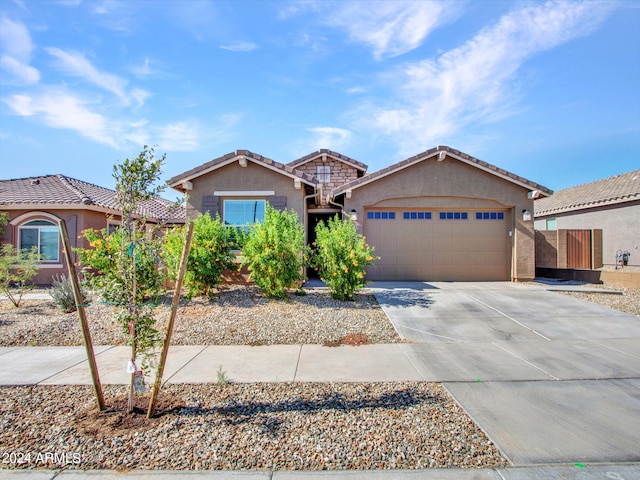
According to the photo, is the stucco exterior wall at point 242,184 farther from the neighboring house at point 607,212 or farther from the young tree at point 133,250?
the neighboring house at point 607,212

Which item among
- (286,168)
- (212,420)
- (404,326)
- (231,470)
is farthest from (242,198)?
(231,470)

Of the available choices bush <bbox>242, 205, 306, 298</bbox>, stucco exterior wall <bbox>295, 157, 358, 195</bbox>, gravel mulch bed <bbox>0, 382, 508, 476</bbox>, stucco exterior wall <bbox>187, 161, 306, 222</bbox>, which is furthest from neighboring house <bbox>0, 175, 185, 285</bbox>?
gravel mulch bed <bbox>0, 382, 508, 476</bbox>

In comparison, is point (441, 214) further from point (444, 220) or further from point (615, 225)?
point (615, 225)

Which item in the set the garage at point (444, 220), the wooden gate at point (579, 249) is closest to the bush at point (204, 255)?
the garage at point (444, 220)

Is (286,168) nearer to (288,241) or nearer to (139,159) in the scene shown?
(288,241)

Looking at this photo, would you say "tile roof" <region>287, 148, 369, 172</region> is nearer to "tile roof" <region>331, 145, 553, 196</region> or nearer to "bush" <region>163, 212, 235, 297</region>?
"tile roof" <region>331, 145, 553, 196</region>

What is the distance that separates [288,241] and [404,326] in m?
3.57

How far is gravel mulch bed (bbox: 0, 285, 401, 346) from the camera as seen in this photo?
6832 mm

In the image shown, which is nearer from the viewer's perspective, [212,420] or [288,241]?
[212,420]

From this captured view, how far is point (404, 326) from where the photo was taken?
7.38m

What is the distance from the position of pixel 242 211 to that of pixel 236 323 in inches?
211

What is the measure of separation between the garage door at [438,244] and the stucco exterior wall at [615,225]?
6432mm

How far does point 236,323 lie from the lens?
765cm

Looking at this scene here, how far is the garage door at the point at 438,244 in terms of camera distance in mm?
12703
